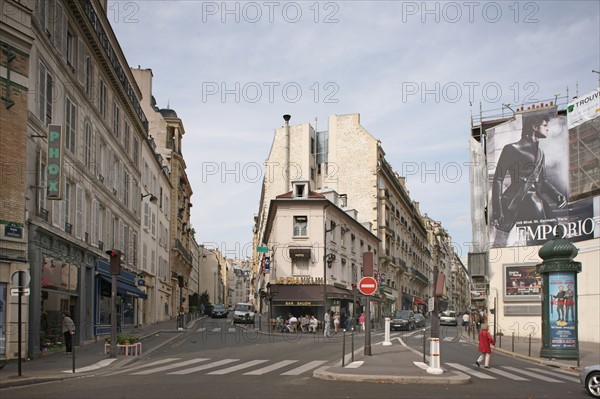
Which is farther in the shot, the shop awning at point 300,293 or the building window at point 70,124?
the shop awning at point 300,293

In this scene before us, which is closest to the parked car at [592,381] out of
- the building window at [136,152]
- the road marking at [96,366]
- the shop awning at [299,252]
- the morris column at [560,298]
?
the morris column at [560,298]

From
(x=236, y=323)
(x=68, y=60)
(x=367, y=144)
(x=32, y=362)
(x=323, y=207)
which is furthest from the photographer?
(x=367, y=144)

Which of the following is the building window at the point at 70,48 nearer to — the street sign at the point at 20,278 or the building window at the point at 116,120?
the building window at the point at 116,120

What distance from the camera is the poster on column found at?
22.7 m

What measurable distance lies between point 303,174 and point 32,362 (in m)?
46.3

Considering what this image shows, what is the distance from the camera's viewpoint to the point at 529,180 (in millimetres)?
42062

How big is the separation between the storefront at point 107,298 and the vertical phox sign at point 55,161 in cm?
525

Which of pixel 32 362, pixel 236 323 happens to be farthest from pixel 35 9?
pixel 236 323

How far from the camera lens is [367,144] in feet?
207

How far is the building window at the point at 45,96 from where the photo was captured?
20500 millimetres

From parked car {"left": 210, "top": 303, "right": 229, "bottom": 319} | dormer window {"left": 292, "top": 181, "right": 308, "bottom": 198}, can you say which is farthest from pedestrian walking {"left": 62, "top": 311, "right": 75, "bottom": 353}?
parked car {"left": 210, "top": 303, "right": 229, "bottom": 319}

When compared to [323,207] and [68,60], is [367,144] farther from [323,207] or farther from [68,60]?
[68,60]

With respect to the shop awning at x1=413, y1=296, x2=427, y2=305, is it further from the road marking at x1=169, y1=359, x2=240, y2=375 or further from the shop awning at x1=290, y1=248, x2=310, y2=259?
the road marking at x1=169, y1=359, x2=240, y2=375

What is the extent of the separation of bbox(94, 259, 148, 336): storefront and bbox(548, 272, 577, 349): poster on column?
627 inches
